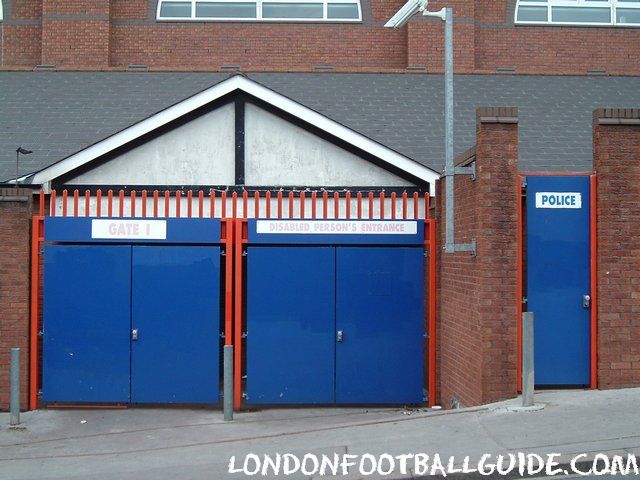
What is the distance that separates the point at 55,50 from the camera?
18.6 m

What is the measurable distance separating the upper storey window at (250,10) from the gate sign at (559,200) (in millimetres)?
11329

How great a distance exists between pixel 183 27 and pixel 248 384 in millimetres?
11222

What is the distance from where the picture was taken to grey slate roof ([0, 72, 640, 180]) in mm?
13312

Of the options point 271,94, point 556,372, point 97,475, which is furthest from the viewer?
point 271,94

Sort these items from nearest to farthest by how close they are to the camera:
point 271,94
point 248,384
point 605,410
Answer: point 605,410
point 248,384
point 271,94

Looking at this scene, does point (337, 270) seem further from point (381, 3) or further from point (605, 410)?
point (381, 3)

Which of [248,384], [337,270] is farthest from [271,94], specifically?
[248,384]

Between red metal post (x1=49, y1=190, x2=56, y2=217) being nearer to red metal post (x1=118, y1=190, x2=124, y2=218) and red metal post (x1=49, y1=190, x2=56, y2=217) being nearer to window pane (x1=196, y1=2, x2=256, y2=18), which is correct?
red metal post (x1=118, y1=190, x2=124, y2=218)

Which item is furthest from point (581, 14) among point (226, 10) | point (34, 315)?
point (34, 315)

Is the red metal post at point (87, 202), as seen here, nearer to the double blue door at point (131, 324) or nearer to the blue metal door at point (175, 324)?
the double blue door at point (131, 324)

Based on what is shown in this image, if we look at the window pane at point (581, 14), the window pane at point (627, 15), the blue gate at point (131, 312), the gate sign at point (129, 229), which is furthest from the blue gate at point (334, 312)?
the window pane at point (627, 15)

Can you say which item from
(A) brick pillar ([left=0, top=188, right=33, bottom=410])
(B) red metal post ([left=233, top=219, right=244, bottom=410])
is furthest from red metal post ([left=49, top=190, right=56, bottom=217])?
(B) red metal post ([left=233, top=219, right=244, bottom=410])

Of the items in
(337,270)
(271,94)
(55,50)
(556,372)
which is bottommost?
(556,372)

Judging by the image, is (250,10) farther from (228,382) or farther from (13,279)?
(228,382)
